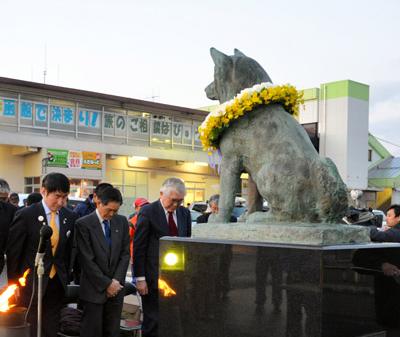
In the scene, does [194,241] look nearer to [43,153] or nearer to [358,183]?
[43,153]

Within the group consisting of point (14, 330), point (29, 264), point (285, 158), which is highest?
point (285, 158)

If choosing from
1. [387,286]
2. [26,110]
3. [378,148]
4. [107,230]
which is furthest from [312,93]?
[387,286]

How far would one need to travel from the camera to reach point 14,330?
3.47 meters

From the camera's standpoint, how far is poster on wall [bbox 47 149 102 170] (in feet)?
75.3

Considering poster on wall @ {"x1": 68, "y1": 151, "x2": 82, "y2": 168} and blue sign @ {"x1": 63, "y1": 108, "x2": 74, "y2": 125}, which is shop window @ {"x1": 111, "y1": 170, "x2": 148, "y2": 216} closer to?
poster on wall @ {"x1": 68, "y1": 151, "x2": 82, "y2": 168}

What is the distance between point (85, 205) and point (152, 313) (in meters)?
2.73

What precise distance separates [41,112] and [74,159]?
255 centimetres

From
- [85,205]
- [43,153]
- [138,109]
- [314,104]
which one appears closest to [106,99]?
[138,109]

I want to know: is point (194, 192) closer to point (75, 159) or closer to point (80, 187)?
point (80, 187)

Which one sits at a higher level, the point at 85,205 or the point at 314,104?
the point at 314,104

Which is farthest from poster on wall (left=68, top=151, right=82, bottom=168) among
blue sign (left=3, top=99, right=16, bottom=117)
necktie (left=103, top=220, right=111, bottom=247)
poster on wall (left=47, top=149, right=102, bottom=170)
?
necktie (left=103, top=220, right=111, bottom=247)

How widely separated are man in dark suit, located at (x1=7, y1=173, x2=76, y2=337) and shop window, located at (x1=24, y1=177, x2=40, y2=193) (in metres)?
19.1

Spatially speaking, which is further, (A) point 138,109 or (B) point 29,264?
(A) point 138,109

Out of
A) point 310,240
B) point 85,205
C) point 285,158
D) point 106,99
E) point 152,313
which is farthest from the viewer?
point 106,99
